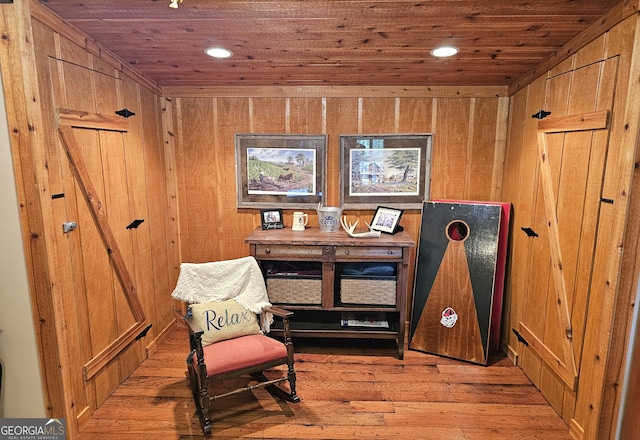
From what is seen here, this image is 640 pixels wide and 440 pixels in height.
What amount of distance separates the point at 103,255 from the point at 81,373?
70cm

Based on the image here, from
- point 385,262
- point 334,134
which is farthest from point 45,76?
point 385,262

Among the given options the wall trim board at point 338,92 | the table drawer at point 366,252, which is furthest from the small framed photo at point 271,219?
the wall trim board at point 338,92

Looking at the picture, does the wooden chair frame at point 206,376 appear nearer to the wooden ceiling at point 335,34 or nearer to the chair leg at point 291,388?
the chair leg at point 291,388

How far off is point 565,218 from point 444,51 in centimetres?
125

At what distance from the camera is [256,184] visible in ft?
10.7

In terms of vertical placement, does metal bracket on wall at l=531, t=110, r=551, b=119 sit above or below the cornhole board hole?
above

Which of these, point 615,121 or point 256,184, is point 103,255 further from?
point 615,121

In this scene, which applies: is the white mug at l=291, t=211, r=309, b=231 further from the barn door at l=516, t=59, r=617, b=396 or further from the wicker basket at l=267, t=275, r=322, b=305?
the barn door at l=516, t=59, r=617, b=396

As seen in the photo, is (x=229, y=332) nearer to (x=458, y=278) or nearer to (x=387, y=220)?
(x=387, y=220)

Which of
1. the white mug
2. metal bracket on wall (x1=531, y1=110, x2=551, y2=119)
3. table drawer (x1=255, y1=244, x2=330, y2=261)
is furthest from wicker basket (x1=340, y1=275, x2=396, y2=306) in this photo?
metal bracket on wall (x1=531, y1=110, x2=551, y2=119)

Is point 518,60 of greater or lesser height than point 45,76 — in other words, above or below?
above

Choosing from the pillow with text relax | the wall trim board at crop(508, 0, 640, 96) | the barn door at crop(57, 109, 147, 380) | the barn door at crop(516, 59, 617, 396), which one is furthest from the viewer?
the pillow with text relax

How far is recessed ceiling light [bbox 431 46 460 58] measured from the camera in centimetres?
217

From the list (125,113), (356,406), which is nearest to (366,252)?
(356,406)
